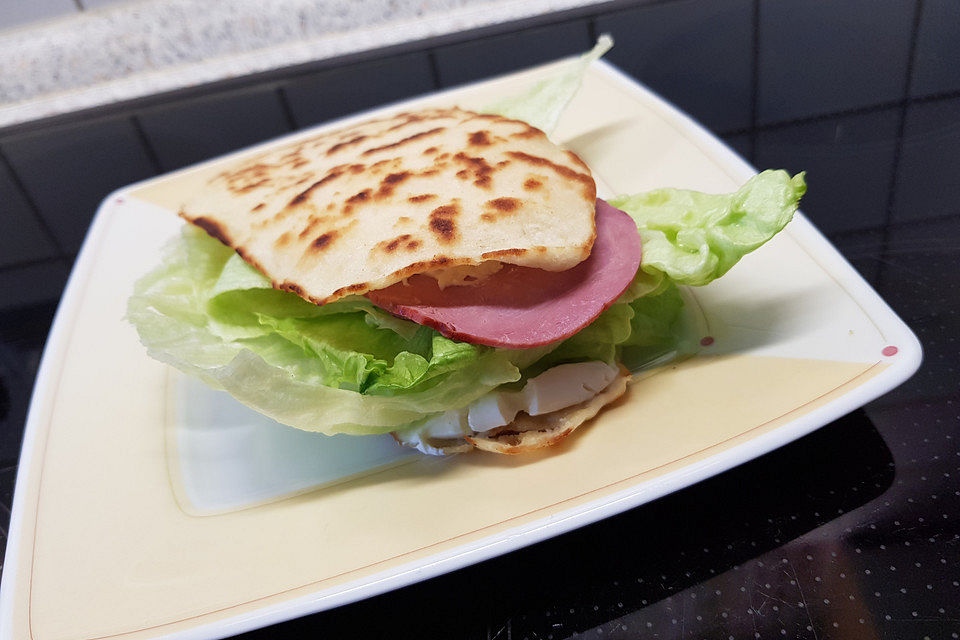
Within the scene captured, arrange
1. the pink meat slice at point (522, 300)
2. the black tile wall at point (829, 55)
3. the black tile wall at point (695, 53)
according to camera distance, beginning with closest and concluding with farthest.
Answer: the pink meat slice at point (522, 300), the black tile wall at point (829, 55), the black tile wall at point (695, 53)

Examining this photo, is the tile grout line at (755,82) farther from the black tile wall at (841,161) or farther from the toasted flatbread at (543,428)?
the toasted flatbread at (543,428)

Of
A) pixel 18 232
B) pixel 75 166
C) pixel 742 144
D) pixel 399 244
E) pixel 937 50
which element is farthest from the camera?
pixel 75 166

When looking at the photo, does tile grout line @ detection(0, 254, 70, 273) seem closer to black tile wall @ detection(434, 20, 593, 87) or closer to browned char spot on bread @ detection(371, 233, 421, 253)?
black tile wall @ detection(434, 20, 593, 87)

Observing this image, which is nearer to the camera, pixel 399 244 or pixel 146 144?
pixel 399 244

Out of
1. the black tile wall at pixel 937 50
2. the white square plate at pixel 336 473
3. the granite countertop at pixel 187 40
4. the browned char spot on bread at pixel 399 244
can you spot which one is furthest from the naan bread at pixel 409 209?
the granite countertop at pixel 187 40

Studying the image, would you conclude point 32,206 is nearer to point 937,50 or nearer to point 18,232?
point 18,232

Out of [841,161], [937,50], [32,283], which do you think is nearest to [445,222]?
[841,161]
